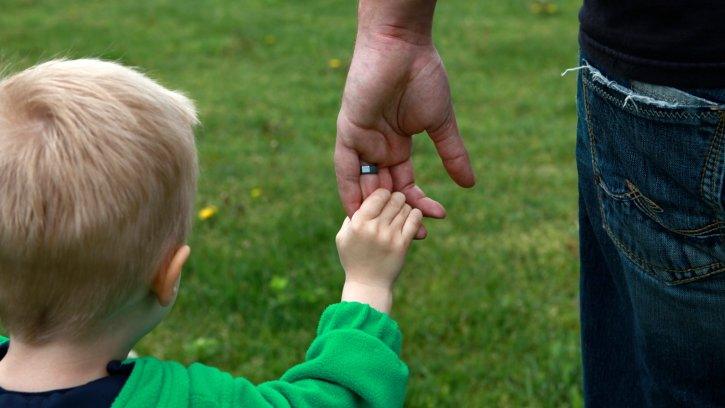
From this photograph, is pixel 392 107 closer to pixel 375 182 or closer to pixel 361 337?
pixel 375 182

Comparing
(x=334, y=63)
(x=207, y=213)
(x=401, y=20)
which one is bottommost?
(x=334, y=63)

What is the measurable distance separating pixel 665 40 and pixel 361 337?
634mm

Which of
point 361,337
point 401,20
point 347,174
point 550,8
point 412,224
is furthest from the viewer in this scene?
point 550,8

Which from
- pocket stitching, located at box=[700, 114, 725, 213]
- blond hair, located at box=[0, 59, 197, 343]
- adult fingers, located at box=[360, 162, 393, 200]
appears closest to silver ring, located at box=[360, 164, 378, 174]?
adult fingers, located at box=[360, 162, 393, 200]

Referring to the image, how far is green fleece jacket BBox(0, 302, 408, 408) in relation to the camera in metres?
1.46

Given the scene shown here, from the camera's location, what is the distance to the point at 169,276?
1.53 metres

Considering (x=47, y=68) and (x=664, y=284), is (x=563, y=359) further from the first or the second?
(x=47, y=68)

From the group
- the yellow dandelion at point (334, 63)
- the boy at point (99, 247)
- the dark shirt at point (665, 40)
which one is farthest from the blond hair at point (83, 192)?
the yellow dandelion at point (334, 63)

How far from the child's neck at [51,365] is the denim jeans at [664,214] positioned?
2.80ft

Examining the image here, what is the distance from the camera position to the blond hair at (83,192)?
140 cm

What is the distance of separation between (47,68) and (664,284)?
101cm

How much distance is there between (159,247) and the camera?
151cm

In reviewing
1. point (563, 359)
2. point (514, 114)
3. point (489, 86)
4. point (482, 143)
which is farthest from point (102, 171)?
point (489, 86)

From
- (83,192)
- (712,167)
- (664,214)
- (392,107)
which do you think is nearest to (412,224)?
(392,107)
